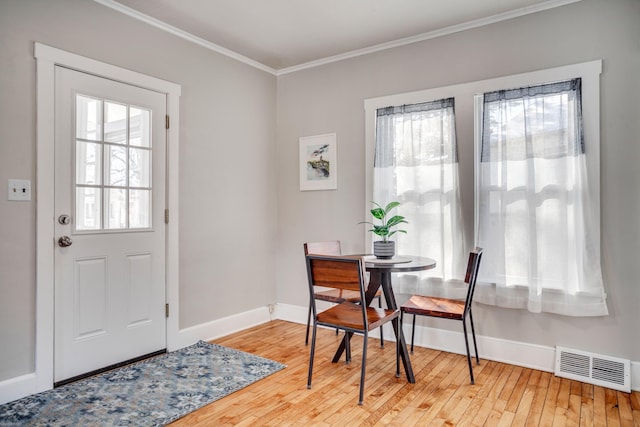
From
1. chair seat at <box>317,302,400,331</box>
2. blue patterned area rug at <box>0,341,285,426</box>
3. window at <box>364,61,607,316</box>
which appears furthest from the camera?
window at <box>364,61,607,316</box>

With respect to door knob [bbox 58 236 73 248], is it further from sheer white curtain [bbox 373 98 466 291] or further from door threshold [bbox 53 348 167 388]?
sheer white curtain [bbox 373 98 466 291]

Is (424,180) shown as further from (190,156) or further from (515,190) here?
(190,156)

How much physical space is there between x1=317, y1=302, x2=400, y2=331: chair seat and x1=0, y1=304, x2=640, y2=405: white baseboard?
81 cm

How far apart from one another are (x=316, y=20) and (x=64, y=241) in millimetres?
2382

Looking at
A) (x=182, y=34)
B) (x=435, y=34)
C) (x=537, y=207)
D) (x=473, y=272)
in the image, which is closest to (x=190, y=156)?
(x=182, y=34)

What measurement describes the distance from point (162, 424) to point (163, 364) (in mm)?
879

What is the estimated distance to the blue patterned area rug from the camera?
2.18 meters

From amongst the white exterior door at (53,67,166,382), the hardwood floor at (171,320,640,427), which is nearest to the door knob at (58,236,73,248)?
the white exterior door at (53,67,166,382)

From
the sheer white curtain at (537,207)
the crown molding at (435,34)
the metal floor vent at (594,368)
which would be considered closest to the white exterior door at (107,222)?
the crown molding at (435,34)

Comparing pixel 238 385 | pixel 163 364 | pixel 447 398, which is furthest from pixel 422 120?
pixel 163 364

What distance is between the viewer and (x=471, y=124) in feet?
10.3

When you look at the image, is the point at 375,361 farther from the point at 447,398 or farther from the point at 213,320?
the point at 213,320

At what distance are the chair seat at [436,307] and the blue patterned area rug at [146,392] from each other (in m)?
1.03

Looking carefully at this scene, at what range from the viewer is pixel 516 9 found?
2920 mm
